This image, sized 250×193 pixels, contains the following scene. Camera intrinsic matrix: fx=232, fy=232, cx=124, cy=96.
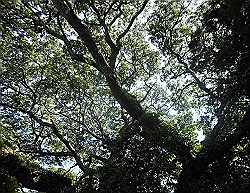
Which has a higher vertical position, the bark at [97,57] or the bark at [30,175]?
the bark at [97,57]

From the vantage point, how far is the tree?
4070mm

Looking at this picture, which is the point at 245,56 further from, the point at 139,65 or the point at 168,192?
the point at 139,65

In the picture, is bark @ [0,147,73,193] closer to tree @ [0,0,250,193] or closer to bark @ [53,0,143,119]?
tree @ [0,0,250,193]

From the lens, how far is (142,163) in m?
4.16

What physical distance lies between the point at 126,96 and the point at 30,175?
8.86ft

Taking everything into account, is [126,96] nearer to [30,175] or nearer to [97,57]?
[97,57]

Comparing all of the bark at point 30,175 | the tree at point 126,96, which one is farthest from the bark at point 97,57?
the bark at point 30,175

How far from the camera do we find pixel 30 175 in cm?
500

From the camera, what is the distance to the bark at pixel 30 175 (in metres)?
4.88

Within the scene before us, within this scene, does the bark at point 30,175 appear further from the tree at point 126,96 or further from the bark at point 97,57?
the bark at point 97,57

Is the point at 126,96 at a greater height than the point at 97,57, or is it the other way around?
the point at 97,57

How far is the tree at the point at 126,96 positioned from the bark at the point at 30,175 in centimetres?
2

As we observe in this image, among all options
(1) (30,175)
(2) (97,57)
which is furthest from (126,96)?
(1) (30,175)

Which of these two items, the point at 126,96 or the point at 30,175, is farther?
the point at 126,96
